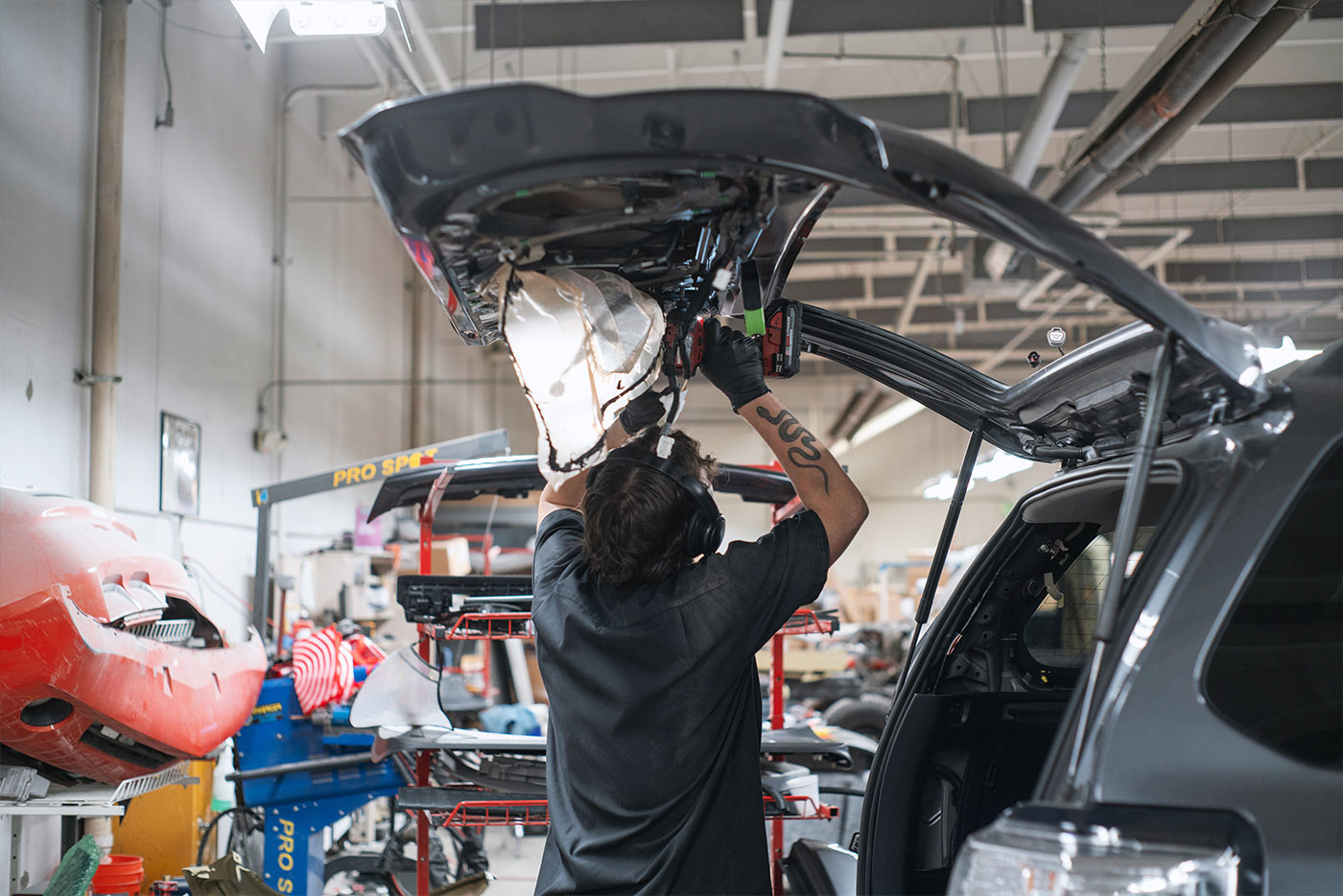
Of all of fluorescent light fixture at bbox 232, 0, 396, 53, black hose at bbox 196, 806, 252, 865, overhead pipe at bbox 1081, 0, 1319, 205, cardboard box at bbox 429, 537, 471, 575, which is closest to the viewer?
fluorescent light fixture at bbox 232, 0, 396, 53

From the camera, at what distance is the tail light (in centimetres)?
120

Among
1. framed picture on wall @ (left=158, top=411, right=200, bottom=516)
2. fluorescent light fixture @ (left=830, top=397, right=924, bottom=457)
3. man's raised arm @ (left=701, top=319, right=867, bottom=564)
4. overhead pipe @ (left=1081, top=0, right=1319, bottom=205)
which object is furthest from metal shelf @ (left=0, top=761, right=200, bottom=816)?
fluorescent light fixture @ (left=830, top=397, right=924, bottom=457)

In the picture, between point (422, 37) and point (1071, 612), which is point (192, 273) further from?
point (1071, 612)

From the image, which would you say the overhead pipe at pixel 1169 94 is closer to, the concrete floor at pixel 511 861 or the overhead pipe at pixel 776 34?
the overhead pipe at pixel 776 34

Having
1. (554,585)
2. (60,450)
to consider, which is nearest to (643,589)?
(554,585)

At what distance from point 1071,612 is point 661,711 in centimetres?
135

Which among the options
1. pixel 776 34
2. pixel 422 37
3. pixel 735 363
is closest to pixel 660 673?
pixel 735 363

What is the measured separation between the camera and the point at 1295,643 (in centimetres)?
147

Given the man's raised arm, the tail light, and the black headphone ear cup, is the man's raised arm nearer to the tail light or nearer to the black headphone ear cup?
the black headphone ear cup

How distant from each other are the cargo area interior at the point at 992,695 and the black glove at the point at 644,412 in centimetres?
97

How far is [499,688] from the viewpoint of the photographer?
9.51 metres

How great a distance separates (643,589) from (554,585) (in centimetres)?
18

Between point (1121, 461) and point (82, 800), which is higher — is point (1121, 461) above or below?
above

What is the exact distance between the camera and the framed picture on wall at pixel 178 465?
647cm
